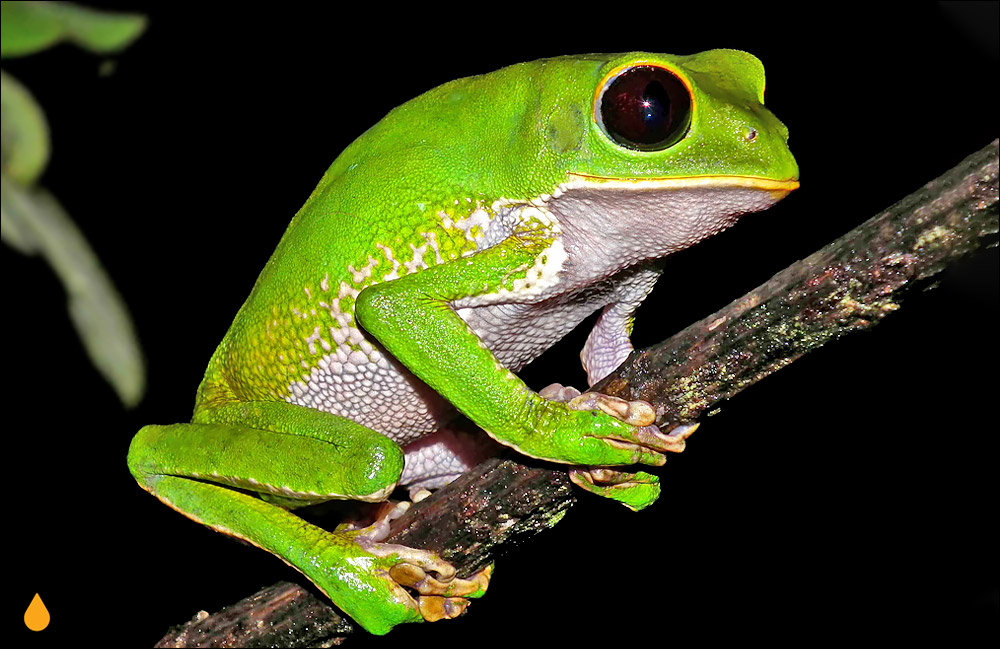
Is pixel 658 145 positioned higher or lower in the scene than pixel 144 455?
higher

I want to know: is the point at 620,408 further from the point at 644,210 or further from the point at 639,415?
the point at 644,210

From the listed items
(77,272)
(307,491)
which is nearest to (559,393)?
(307,491)

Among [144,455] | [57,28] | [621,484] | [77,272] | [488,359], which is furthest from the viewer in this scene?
[144,455]

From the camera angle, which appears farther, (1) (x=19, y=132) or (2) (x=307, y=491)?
(2) (x=307, y=491)

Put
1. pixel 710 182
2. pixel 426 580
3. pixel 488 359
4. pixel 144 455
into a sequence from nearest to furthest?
pixel 710 182, pixel 488 359, pixel 426 580, pixel 144 455

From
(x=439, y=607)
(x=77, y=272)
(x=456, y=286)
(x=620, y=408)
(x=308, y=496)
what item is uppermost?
(x=77, y=272)

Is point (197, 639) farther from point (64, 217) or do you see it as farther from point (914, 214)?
point (914, 214)

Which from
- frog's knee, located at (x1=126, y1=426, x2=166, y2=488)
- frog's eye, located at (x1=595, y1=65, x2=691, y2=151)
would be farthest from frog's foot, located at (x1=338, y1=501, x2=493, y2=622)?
frog's eye, located at (x1=595, y1=65, x2=691, y2=151)

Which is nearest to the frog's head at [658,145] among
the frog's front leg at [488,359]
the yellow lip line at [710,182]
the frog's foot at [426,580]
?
the yellow lip line at [710,182]
